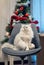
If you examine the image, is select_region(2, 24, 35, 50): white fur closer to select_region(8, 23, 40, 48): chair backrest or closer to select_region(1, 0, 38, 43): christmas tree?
select_region(8, 23, 40, 48): chair backrest

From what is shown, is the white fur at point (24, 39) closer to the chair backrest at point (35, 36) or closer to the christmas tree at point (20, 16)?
the chair backrest at point (35, 36)

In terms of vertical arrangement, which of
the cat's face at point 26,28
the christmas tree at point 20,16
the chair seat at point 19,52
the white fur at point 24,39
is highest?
the christmas tree at point 20,16

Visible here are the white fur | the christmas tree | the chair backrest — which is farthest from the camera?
the christmas tree

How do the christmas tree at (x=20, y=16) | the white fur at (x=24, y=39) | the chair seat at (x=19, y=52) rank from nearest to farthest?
1. the chair seat at (x=19, y=52)
2. the white fur at (x=24, y=39)
3. the christmas tree at (x=20, y=16)

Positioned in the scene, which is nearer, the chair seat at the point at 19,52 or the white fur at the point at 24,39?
the chair seat at the point at 19,52

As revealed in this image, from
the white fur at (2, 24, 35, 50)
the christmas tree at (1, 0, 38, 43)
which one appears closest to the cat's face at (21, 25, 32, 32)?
the white fur at (2, 24, 35, 50)

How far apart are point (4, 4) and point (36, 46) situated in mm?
1842

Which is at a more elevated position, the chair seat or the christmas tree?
the christmas tree

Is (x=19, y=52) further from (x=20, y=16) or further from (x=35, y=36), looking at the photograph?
(x=20, y=16)

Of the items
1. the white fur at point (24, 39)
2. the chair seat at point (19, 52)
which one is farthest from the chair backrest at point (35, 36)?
the chair seat at point (19, 52)

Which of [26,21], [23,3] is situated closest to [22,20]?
[26,21]

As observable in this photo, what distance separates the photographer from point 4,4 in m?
4.45

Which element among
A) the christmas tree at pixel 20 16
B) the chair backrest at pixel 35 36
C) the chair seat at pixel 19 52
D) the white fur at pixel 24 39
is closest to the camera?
the chair seat at pixel 19 52

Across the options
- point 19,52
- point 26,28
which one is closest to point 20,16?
point 26,28
